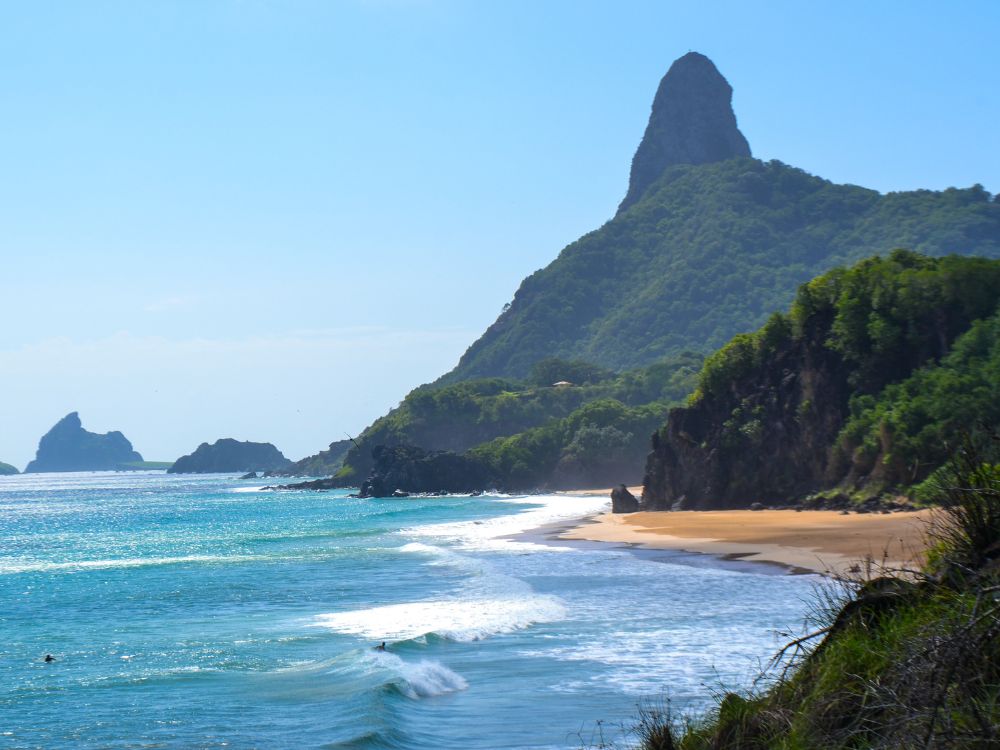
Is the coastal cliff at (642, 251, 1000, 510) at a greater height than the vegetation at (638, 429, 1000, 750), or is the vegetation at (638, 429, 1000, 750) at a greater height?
the coastal cliff at (642, 251, 1000, 510)

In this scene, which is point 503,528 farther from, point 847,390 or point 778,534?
point 778,534

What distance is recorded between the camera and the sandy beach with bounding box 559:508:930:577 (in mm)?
32781

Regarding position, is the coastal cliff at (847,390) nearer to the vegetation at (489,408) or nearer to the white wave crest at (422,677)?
the white wave crest at (422,677)

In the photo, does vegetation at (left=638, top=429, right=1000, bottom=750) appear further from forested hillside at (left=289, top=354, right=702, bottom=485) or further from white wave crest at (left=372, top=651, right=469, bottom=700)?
forested hillside at (left=289, top=354, right=702, bottom=485)

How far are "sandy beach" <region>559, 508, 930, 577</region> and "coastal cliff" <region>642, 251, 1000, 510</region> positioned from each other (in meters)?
3.40

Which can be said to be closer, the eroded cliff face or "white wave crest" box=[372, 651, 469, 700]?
"white wave crest" box=[372, 651, 469, 700]

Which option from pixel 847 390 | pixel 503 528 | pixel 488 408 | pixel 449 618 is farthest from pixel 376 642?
pixel 488 408

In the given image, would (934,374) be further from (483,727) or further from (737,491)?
(483,727)

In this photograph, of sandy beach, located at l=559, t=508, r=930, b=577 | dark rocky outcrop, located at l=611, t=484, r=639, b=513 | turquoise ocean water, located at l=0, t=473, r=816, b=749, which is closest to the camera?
turquoise ocean water, located at l=0, t=473, r=816, b=749

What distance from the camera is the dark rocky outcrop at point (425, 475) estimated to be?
420 ft

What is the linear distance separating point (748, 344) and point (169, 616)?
4674cm

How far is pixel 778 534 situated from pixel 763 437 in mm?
20137

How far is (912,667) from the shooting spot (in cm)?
660

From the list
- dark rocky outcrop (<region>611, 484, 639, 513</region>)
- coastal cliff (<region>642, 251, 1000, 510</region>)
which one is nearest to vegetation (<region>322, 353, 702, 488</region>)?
dark rocky outcrop (<region>611, 484, 639, 513</region>)
